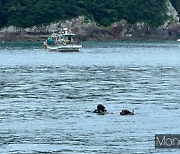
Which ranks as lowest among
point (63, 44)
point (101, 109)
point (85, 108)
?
point (63, 44)

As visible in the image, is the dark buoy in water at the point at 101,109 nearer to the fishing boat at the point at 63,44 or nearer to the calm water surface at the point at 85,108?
the calm water surface at the point at 85,108

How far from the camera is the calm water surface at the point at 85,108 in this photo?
46.6 m

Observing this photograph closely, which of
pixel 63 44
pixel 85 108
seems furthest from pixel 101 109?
pixel 63 44

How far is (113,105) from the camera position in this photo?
61.3m

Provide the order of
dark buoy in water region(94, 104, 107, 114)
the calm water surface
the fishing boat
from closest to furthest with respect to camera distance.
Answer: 1. the calm water surface
2. dark buoy in water region(94, 104, 107, 114)
3. the fishing boat

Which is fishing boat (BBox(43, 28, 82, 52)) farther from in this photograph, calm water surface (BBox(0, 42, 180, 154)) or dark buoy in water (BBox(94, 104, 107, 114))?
dark buoy in water (BBox(94, 104, 107, 114))

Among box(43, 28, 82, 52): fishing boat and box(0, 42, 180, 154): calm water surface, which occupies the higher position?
box(0, 42, 180, 154): calm water surface

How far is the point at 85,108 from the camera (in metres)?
59.9

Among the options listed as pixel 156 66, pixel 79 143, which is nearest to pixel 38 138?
pixel 79 143

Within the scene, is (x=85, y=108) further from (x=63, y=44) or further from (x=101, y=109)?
(x=63, y=44)

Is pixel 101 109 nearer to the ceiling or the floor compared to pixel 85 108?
nearer to the ceiling

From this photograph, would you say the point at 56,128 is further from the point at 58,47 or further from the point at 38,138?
the point at 58,47

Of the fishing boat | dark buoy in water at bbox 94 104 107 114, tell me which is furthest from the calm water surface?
the fishing boat

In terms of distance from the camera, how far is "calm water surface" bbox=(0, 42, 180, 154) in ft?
153
